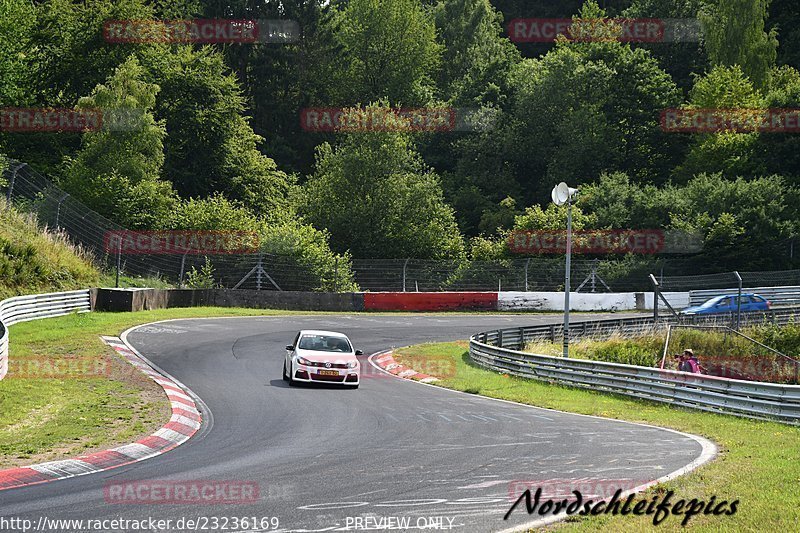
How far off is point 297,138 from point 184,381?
210 feet

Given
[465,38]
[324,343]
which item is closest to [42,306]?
[324,343]

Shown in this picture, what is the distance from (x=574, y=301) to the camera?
46.6m

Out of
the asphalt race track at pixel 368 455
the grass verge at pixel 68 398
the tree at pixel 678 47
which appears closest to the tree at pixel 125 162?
the grass verge at pixel 68 398

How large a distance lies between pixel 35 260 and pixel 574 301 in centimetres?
2593

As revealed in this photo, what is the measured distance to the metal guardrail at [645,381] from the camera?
58.0 ft

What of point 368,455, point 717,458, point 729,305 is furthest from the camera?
point 729,305

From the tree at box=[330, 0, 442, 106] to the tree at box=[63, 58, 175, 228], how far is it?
32.5 m

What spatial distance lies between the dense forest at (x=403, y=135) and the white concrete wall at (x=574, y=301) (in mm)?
3152

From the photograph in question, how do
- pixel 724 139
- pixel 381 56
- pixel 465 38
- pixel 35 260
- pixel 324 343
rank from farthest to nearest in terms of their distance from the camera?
pixel 465 38, pixel 381 56, pixel 724 139, pixel 35 260, pixel 324 343

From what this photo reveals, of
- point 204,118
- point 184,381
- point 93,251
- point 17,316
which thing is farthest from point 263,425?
point 204,118

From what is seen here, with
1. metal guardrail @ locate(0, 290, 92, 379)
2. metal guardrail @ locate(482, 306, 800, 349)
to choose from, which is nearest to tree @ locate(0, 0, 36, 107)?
metal guardrail @ locate(0, 290, 92, 379)

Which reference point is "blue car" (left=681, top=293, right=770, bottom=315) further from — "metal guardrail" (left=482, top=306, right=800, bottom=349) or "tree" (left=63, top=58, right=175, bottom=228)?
"tree" (left=63, top=58, right=175, bottom=228)

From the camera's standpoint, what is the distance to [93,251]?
127 feet

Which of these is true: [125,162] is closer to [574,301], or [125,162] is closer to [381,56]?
[574,301]
